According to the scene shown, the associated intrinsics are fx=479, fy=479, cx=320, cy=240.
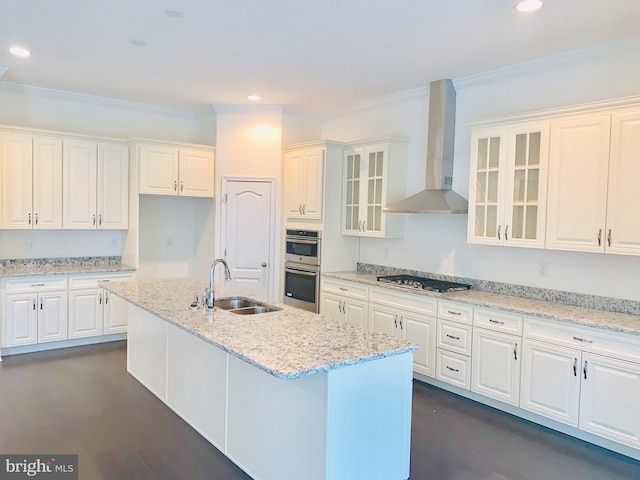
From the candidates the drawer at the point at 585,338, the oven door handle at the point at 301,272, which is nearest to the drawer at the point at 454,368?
the drawer at the point at 585,338

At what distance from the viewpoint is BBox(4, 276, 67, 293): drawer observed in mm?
4961

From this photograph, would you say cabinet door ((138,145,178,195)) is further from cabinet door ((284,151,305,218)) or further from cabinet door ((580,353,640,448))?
cabinet door ((580,353,640,448))

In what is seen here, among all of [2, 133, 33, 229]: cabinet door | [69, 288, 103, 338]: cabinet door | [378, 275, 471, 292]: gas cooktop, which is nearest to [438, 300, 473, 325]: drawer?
[378, 275, 471, 292]: gas cooktop

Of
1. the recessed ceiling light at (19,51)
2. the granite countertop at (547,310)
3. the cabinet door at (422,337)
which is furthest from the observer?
the cabinet door at (422,337)

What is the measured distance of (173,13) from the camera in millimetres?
3209

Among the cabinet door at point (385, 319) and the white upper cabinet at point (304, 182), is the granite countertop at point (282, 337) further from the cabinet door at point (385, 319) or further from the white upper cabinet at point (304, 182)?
the white upper cabinet at point (304, 182)

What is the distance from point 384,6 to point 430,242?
2.60 metres

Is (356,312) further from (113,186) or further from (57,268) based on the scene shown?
(57,268)

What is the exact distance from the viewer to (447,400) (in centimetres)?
415

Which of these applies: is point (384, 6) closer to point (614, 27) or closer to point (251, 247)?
point (614, 27)

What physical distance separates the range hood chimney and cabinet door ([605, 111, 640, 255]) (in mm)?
1411

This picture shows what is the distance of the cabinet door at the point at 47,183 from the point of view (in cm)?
520

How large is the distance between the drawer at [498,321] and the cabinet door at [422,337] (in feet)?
1.48

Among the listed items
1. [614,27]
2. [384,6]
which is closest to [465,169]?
[614,27]
